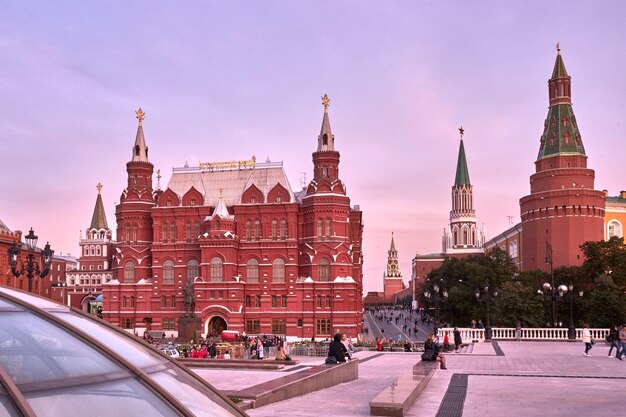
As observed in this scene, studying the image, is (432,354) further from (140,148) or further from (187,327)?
(140,148)

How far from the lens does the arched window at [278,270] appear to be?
58000mm

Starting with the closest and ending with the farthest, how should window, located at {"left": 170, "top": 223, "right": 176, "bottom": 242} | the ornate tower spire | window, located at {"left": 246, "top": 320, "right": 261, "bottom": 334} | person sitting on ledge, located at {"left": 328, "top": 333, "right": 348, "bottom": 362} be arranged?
1. person sitting on ledge, located at {"left": 328, "top": 333, "right": 348, "bottom": 362}
2. window, located at {"left": 246, "top": 320, "right": 261, "bottom": 334}
3. window, located at {"left": 170, "top": 223, "right": 176, "bottom": 242}
4. the ornate tower spire

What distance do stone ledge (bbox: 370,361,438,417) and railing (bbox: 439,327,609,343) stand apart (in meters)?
23.4

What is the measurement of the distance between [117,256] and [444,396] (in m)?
53.0

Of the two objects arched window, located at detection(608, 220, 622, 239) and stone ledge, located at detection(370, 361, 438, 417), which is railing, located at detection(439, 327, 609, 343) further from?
arched window, located at detection(608, 220, 622, 239)

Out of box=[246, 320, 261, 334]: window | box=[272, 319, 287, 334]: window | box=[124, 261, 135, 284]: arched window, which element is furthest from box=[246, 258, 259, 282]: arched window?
box=[124, 261, 135, 284]: arched window

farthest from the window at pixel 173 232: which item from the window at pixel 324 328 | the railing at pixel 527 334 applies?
the railing at pixel 527 334

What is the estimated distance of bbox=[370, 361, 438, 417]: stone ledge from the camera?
10375 millimetres

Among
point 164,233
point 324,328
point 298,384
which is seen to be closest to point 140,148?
point 164,233

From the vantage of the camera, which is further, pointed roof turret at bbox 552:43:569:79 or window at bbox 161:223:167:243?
pointed roof turret at bbox 552:43:569:79

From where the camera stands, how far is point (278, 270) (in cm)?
5822

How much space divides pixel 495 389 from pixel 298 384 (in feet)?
14.1

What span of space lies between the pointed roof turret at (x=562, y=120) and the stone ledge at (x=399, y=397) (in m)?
60.8

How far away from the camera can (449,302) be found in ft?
200
